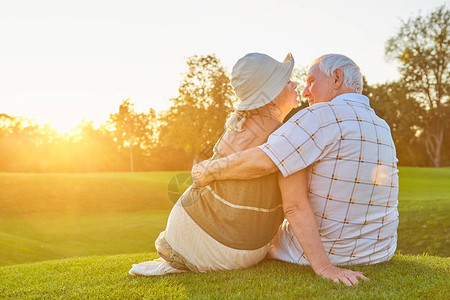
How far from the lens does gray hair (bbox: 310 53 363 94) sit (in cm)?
298

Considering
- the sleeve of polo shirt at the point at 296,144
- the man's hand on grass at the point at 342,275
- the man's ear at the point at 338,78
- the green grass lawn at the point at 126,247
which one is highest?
the man's ear at the point at 338,78

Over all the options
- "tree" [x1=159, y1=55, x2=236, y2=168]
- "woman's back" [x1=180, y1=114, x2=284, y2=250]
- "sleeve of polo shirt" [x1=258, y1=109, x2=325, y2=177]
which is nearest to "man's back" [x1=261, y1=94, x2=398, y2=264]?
"sleeve of polo shirt" [x1=258, y1=109, x2=325, y2=177]

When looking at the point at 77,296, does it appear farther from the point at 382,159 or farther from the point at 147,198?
the point at 147,198

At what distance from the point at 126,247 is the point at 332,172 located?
10950 millimetres

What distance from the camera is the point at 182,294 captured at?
2.54 m

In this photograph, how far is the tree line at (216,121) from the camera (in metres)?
37.5

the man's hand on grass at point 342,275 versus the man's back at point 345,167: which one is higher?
the man's back at point 345,167

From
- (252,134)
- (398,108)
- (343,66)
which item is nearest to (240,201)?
(252,134)

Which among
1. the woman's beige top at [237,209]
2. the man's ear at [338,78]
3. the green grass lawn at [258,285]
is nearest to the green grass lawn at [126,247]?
the green grass lawn at [258,285]

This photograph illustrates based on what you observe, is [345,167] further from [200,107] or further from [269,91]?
[200,107]

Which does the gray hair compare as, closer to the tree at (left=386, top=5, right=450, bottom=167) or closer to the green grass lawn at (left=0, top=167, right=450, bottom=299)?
the green grass lawn at (left=0, top=167, right=450, bottom=299)

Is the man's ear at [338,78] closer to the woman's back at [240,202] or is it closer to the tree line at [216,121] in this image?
the woman's back at [240,202]

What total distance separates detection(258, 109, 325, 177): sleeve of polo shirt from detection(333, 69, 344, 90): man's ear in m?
0.45

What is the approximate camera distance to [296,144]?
8.72 feet
